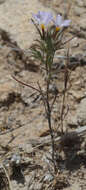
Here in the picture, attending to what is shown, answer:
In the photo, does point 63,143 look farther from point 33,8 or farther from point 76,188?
point 33,8

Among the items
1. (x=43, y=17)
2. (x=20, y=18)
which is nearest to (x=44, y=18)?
(x=43, y=17)

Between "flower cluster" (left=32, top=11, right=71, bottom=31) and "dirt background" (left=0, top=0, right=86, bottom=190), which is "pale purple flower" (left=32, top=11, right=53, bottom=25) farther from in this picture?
"dirt background" (left=0, top=0, right=86, bottom=190)

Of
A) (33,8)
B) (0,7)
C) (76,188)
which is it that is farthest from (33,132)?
(0,7)

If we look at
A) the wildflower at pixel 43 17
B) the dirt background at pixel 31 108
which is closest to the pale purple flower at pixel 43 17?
the wildflower at pixel 43 17

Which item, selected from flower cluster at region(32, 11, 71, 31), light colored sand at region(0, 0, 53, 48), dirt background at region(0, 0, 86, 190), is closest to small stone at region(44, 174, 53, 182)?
dirt background at region(0, 0, 86, 190)

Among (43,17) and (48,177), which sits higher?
(43,17)

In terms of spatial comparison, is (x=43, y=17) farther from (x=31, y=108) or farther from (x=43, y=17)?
(x=31, y=108)

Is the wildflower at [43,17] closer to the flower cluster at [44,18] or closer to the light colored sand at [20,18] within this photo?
the flower cluster at [44,18]
